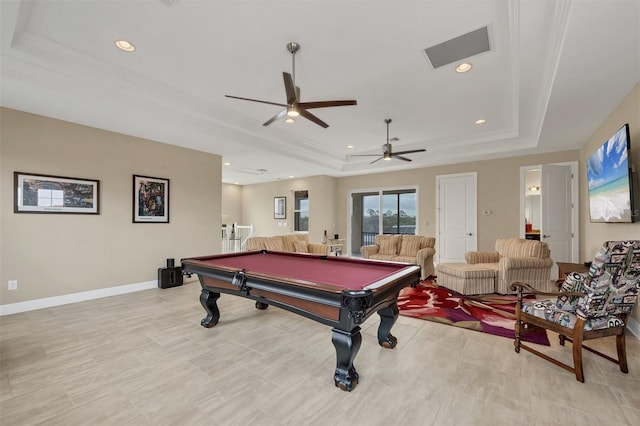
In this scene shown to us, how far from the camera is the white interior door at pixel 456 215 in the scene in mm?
6688

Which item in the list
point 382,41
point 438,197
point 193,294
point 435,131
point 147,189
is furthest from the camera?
point 438,197

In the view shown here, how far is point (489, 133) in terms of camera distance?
5.59 meters

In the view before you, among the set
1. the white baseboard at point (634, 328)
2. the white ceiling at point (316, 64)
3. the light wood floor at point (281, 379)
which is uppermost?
the white ceiling at point (316, 64)

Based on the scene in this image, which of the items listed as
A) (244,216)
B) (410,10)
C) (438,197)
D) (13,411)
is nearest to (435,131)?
(438,197)

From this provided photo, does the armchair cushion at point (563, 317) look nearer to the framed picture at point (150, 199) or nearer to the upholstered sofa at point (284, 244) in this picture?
the upholstered sofa at point (284, 244)

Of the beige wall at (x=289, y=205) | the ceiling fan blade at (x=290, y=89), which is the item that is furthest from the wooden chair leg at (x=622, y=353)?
the beige wall at (x=289, y=205)

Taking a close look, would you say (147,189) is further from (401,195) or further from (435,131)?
(401,195)

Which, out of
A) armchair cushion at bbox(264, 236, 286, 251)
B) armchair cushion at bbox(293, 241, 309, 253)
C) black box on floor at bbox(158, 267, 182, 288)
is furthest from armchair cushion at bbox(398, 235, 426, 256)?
black box on floor at bbox(158, 267, 182, 288)

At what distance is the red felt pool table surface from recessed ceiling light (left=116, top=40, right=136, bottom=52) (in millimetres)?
2386

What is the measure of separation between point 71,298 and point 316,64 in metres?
4.89

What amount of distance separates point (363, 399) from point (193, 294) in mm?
3626

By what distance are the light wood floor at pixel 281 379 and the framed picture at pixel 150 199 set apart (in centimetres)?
216

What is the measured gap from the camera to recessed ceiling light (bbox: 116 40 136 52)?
277 centimetres

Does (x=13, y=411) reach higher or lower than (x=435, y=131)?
lower
